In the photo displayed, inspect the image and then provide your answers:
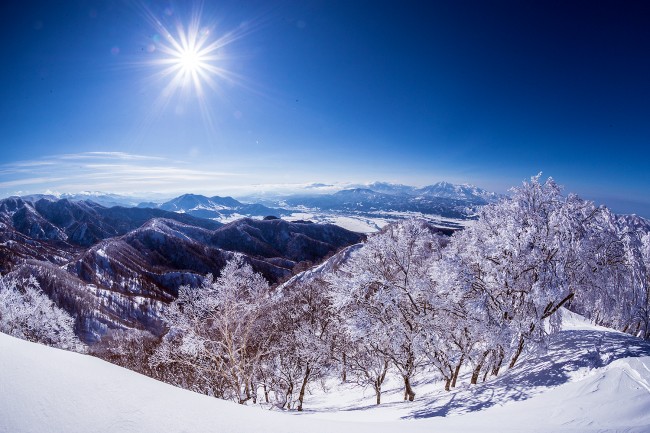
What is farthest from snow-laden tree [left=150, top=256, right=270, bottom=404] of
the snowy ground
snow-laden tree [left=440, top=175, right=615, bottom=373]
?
snow-laden tree [left=440, top=175, right=615, bottom=373]

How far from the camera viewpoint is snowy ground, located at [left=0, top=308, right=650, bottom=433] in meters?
3.79

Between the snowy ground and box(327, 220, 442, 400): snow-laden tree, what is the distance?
3.03 m

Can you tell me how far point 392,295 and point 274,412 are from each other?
9455 mm

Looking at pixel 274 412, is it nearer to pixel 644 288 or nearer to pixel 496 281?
pixel 496 281

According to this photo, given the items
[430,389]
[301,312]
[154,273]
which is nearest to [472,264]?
[430,389]

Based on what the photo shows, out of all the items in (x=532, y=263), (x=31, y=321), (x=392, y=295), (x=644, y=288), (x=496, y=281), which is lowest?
(x=31, y=321)

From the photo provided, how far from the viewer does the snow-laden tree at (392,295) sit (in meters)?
13.4

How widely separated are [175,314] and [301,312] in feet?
39.2

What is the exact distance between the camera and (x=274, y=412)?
5.07 m

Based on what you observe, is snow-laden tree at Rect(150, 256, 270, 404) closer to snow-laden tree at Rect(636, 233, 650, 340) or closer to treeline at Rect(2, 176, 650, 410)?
treeline at Rect(2, 176, 650, 410)

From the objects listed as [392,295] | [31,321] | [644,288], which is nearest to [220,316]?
[392,295]

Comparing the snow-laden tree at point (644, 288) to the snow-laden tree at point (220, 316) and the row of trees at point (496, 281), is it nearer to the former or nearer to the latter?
the row of trees at point (496, 281)

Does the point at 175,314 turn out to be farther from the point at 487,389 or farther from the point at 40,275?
the point at 40,275

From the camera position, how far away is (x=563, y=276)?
36.6 ft
